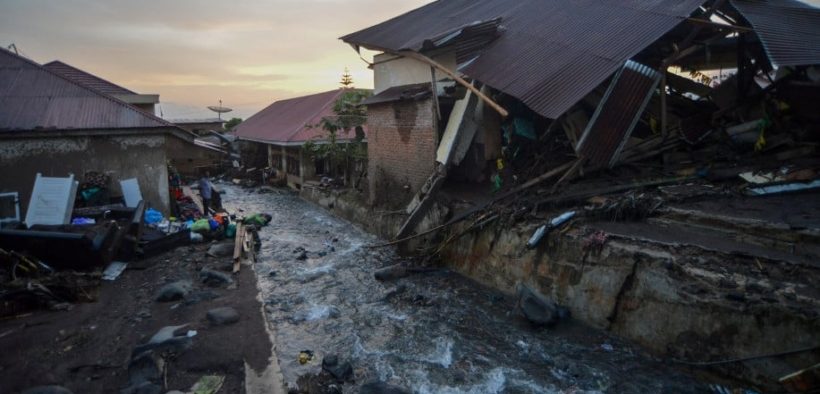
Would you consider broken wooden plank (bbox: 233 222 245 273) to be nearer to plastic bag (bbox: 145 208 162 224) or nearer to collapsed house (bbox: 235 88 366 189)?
plastic bag (bbox: 145 208 162 224)

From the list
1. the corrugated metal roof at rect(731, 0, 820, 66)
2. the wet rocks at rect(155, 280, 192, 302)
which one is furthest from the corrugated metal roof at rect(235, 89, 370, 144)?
the corrugated metal roof at rect(731, 0, 820, 66)

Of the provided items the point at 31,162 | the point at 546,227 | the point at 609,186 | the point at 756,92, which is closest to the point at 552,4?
the point at 756,92

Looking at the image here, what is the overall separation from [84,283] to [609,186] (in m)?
9.06

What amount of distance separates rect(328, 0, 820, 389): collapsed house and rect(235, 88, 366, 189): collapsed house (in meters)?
8.02

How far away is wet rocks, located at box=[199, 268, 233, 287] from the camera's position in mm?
7787

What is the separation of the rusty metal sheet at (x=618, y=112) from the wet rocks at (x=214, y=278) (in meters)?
6.76

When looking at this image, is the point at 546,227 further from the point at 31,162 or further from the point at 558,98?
the point at 31,162

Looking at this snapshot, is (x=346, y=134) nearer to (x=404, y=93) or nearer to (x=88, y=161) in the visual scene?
(x=404, y=93)

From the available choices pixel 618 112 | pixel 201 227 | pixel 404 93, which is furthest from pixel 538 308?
pixel 201 227

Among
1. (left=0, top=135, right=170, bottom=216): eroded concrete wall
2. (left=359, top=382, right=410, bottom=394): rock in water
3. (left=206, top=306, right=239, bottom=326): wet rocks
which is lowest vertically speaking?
(left=359, top=382, right=410, bottom=394): rock in water

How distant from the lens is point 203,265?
8758mm

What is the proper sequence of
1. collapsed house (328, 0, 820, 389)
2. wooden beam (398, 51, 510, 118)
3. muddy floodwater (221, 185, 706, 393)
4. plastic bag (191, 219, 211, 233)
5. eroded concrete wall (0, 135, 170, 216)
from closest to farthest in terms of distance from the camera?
collapsed house (328, 0, 820, 389), muddy floodwater (221, 185, 706, 393), wooden beam (398, 51, 510, 118), eroded concrete wall (0, 135, 170, 216), plastic bag (191, 219, 211, 233)

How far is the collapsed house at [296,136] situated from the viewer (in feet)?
68.2

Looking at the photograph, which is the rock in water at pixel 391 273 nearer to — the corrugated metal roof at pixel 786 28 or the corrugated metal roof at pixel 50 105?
the corrugated metal roof at pixel 50 105
